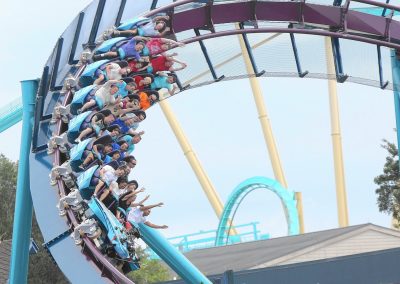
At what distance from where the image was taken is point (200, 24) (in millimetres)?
12023

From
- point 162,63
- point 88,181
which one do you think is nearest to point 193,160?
point 162,63

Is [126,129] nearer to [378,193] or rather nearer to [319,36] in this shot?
[319,36]

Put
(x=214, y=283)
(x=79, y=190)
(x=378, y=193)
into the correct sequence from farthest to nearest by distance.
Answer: (x=378, y=193)
(x=214, y=283)
(x=79, y=190)

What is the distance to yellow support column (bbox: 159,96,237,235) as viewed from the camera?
23.6 meters

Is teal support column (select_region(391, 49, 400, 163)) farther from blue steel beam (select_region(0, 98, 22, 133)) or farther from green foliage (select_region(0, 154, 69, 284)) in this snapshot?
green foliage (select_region(0, 154, 69, 284))

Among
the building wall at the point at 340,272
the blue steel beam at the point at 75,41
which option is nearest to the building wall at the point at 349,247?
the building wall at the point at 340,272

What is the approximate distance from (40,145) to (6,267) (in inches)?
386

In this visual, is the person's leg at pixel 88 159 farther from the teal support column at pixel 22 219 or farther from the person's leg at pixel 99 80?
the teal support column at pixel 22 219

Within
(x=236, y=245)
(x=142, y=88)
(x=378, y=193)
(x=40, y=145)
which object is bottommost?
(x=40, y=145)

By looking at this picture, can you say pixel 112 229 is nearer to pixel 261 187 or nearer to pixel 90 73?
pixel 90 73

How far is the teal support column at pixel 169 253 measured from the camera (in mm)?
11648

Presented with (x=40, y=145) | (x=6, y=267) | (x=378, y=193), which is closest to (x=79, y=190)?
(x=40, y=145)

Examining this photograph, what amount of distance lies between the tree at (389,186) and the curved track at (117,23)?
530 inches

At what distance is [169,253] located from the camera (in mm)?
11703
